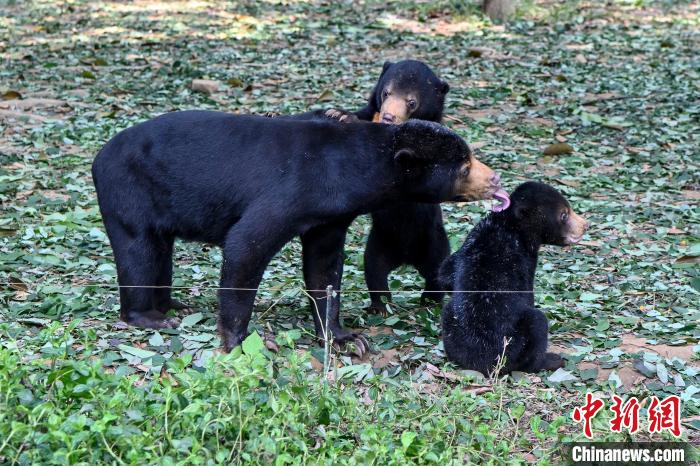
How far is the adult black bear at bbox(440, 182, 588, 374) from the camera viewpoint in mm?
5465

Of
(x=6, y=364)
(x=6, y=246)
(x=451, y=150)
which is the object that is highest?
(x=451, y=150)

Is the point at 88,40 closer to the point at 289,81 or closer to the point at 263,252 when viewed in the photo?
the point at 289,81

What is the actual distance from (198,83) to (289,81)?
133cm

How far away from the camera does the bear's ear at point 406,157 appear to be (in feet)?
17.6

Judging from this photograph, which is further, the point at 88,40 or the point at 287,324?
the point at 88,40

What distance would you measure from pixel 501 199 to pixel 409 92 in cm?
176

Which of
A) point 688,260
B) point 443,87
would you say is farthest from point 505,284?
point 688,260

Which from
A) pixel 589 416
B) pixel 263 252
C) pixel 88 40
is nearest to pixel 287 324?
pixel 263 252

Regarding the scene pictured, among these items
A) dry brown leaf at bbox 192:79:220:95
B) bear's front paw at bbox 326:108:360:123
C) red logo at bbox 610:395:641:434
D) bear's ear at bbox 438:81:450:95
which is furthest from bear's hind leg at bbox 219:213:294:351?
dry brown leaf at bbox 192:79:220:95

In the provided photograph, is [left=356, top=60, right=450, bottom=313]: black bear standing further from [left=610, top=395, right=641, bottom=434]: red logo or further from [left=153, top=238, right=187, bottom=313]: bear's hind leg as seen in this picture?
[left=610, top=395, right=641, bottom=434]: red logo

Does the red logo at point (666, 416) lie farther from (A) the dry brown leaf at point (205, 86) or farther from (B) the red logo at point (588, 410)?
(A) the dry brown leaf at point (205, 86)

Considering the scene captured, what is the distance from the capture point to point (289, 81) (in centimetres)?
1302

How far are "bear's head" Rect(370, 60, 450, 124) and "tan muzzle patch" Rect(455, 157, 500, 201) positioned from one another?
1629mm

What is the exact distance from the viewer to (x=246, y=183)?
5.49m
